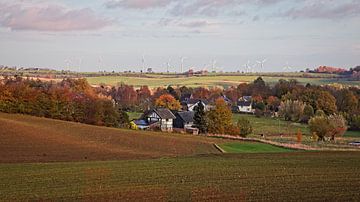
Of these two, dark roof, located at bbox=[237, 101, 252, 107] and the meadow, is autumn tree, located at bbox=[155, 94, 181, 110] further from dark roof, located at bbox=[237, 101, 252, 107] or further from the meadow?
the meadow

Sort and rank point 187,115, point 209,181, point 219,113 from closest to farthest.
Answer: point 209,181 < point 219,113 < point 187,115

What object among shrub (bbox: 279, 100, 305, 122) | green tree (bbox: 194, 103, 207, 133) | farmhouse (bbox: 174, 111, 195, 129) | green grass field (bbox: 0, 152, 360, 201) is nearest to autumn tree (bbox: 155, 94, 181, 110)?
farmhouse (bbox: 174, 111, 195, 129)

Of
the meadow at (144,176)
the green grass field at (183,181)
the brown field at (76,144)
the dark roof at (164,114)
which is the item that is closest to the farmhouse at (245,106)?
the dark roof at (164,114)

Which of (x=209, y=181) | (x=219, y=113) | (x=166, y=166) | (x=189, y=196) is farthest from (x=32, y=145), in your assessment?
(x=219, y=113)

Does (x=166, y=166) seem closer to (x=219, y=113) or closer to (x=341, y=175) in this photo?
(x=341, y=175)

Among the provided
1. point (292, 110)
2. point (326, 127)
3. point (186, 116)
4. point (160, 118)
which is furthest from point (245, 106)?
point (326, 127)

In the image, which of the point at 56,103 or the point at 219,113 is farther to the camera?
the point at 219,113

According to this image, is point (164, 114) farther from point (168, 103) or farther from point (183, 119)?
point (168, 103)

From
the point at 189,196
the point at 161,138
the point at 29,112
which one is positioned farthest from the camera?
the point at 29,112
